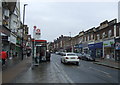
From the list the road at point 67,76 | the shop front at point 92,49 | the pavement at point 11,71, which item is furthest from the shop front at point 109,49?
the pavement at point 11,71

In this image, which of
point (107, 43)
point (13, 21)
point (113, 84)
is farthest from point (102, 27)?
point (113, 84)

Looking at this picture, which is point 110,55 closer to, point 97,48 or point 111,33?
point 111,33

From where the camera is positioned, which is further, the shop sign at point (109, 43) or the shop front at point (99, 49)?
the shop front at point (99, 49)

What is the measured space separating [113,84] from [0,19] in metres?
16.7

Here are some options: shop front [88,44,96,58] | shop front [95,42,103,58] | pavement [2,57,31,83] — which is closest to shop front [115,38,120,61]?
shop front [95,42,103,58]

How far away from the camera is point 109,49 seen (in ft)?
110

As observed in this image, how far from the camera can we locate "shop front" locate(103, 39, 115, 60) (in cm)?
3142

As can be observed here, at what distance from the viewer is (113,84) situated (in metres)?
8.72

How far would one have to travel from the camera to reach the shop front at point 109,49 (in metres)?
31.4

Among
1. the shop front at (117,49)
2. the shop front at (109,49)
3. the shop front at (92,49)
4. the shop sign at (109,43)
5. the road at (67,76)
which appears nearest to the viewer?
the road at (67,76)

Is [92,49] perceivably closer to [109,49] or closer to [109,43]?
[109,49]

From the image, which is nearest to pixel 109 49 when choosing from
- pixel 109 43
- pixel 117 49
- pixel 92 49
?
pixel 109 43

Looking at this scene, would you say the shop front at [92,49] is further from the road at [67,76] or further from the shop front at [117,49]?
the road at [67,76]

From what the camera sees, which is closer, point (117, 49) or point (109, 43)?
point (117, 49)
